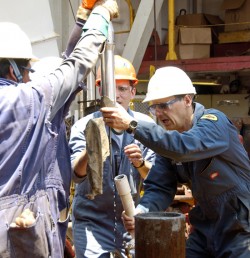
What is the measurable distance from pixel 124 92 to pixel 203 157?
52.8 inches

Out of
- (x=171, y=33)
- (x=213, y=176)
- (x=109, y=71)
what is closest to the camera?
(x=109, y=71)

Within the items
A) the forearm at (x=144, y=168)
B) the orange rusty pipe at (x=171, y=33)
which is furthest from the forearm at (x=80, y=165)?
the orange rusty pipe at (x=171, y=33)

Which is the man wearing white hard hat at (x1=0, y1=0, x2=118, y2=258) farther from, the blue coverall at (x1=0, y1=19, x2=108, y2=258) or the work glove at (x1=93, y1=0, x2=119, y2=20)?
the work glove at (x1=93, y1=0, x2=119, y2=20)

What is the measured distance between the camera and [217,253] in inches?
151

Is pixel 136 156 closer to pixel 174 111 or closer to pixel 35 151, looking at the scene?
pixel 174 111

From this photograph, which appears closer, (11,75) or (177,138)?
(11,75)

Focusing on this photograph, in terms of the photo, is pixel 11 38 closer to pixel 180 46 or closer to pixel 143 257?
pixel 143 257

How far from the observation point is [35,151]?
3023mm

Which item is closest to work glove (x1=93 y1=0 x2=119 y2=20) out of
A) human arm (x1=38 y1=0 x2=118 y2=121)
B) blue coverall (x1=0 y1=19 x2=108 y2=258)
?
human arm (x1=38 y1=0 x2=118 y2=121)

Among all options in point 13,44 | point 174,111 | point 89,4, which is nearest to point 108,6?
point 89,4

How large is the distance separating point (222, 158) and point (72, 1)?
15.4 feet

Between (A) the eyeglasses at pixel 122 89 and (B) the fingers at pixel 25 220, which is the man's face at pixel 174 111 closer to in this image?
(A) the eyeglasses at pixel 122 89

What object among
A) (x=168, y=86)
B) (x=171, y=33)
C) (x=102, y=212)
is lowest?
(x=102, y=212)

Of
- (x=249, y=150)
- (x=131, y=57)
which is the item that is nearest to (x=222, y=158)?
(x=131, y=57)
